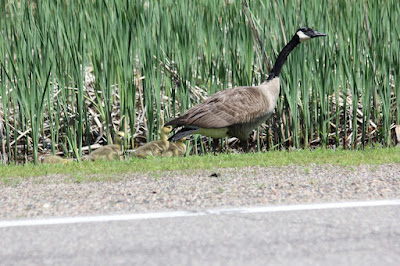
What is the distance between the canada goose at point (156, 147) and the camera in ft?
28.5

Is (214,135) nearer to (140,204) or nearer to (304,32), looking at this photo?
(304,32)

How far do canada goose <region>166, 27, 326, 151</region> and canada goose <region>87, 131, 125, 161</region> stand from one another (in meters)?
0.80

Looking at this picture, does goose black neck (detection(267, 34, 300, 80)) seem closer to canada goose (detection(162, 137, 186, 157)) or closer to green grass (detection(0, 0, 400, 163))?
green grass (detection(0, 0, 400, 163))

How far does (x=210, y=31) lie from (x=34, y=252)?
594 centimetres

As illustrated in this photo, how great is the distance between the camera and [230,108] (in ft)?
28.4

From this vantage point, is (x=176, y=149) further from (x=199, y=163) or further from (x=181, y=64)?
(x=199, y=163)

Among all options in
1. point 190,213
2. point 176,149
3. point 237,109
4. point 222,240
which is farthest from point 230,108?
point 222,240

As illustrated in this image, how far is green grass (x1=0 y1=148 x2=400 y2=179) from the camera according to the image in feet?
23.3

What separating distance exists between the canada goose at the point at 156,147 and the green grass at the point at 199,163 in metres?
0.36

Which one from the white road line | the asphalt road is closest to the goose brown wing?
the white road line

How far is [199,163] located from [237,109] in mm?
1481

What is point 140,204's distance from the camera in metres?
5.23

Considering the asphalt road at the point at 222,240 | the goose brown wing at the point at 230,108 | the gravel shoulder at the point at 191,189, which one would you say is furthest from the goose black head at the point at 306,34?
the asphalt road at the point at 222,240

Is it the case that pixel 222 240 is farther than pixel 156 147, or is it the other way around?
pixel 156 147
